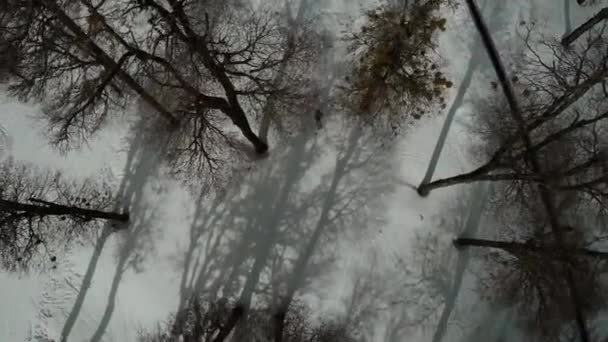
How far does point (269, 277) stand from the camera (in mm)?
10805

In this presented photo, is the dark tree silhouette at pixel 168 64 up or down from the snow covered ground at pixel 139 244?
up

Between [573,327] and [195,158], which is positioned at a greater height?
[195,158]

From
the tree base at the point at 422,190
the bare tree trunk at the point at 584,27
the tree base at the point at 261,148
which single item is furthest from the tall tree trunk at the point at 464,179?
the bare tree trunk at the point at 584,27

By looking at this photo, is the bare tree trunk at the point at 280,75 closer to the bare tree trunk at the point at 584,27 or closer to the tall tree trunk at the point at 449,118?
the tall tree trunk at the point at 449,118

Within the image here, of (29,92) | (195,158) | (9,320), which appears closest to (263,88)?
(195,158)

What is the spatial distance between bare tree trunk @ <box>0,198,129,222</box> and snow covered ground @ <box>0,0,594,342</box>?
0.57m

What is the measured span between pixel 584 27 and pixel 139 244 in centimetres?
1036

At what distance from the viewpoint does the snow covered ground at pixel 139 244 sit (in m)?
10.7

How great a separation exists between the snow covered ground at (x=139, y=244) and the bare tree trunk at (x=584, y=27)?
8.35 ft

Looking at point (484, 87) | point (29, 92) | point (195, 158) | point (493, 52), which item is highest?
point (493, 52)

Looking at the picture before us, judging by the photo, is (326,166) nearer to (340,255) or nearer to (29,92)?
(340,255)

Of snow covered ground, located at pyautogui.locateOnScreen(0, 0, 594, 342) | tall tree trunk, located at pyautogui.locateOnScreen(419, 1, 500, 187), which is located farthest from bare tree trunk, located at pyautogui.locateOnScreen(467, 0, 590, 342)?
snow covered ground, located at pyautogui.locateOnScreen(0, 0, 594, 342)

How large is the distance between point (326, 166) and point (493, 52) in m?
4.40

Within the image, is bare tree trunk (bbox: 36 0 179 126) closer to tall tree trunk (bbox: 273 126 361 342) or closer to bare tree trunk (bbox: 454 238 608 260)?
tall tree trunk (bbox: 273 126 361 342)
